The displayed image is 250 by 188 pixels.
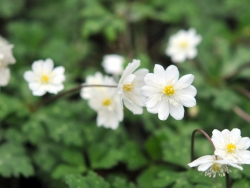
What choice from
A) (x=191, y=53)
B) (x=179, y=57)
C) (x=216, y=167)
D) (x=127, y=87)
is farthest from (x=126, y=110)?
(x=216, y=167)

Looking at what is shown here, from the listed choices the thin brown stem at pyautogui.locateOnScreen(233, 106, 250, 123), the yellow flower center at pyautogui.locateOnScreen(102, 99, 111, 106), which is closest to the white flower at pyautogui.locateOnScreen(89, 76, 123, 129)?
the yellow flower center at pyautogui.locateOnScreen(102, 99, 111, 106)

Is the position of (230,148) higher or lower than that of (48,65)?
lower

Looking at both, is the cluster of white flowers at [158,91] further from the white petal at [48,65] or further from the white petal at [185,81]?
the white petal at [48,65]

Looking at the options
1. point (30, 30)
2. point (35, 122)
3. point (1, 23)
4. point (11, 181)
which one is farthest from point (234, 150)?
point (1, 23)

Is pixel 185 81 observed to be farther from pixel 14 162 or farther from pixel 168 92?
pixel 14 162

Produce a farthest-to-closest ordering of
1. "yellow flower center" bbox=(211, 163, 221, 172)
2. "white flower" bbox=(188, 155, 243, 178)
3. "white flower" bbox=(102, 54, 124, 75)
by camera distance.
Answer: "white flower" bbox=(102, 54, 124, 75), "yellow flower center" bbox=(211, 163, 221, 172), "white flower" bbox=(188, 155, 243, 178)

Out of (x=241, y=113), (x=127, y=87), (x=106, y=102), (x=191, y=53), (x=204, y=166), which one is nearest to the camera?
(x=204, y=166)

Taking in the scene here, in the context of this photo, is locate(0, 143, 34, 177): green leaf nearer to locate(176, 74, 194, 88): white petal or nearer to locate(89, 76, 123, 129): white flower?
locate(89, 76, 123, 129): white flower
